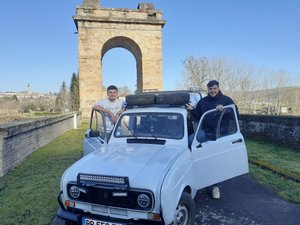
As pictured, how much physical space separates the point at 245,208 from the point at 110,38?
66.3 ft

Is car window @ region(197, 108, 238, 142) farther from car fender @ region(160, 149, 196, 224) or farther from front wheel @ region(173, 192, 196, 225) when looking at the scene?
front wheel @ region(173, 192, 196, 225)

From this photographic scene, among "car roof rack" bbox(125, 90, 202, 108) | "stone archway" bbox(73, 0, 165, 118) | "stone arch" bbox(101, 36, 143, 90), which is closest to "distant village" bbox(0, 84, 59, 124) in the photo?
"stone archway" bbox(73, 0, 165, 118)

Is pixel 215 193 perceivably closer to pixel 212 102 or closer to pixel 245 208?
pixel 245 208

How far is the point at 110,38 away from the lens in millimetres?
22062

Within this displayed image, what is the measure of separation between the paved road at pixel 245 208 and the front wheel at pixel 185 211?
0.72 meters

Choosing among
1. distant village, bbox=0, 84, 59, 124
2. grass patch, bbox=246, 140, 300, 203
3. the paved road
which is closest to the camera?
the paved road

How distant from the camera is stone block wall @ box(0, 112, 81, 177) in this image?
20.6ft

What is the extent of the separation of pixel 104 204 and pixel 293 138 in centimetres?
881

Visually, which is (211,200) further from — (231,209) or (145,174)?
(145,174)

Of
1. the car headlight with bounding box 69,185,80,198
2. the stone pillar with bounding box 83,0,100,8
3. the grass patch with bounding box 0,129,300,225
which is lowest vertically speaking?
the grass patch with bounding box 0,129,300,225

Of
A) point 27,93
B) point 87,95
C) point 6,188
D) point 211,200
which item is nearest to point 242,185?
point 211,200

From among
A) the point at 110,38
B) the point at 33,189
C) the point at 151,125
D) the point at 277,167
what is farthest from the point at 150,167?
the point at 110,38

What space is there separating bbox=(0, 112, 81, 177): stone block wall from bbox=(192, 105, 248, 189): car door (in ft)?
16.3

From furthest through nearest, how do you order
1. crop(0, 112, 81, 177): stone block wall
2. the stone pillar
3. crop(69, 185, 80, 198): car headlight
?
the stone pillar → crop(0, 112, 81, 177): stone block wall → crop(69, 185, 80, 198): car headlight
